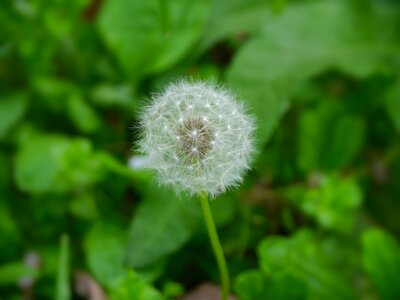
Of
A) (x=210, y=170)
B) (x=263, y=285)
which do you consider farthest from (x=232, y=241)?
(x=210, y=170)

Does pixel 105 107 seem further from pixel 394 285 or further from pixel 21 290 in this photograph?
pixel 394 285

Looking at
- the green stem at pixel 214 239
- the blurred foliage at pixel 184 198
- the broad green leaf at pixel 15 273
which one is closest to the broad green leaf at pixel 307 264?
the blurred foliage at pixel 184 198

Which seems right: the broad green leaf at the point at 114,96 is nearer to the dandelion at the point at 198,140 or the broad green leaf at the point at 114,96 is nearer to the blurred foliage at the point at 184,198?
the blurred foliage at the point at 184,198

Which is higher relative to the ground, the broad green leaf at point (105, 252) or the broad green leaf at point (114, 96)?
the broad green leaf at point (114, 96)

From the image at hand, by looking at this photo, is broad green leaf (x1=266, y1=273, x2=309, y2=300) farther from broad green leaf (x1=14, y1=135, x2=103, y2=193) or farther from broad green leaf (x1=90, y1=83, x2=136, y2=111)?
broad green leaf (x1=90, y1=83, x2=136, y2=111)

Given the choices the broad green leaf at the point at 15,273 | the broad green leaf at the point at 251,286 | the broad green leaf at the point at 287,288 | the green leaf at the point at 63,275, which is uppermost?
the broad green leaf at the point at 15,273

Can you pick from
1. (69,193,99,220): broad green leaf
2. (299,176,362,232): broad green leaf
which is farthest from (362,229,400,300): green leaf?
(69,193,99,220): broad green leaf

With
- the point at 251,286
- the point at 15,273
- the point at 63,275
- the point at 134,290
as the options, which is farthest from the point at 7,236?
the point at 251,286
